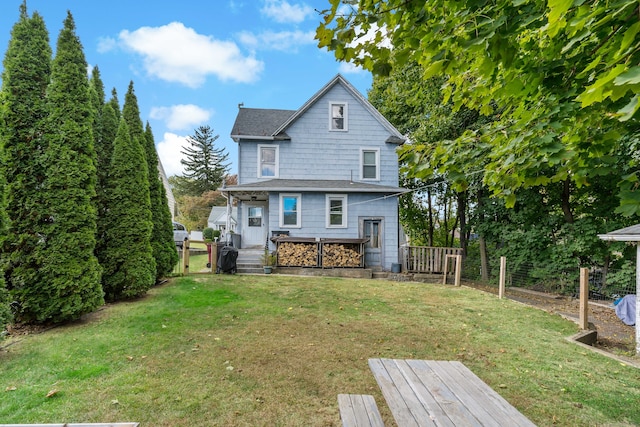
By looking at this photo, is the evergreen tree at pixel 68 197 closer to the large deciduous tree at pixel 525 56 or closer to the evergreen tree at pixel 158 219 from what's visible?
the evergreen tree at pixel 158 219

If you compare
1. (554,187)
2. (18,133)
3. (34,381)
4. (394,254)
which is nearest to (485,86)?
(34,381)

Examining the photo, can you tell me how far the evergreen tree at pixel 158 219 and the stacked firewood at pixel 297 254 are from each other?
13.3ft

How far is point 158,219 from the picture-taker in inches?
364

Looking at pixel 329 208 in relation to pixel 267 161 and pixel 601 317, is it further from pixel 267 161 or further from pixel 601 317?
pixel 601 317

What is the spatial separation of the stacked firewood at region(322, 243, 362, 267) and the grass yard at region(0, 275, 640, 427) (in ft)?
16.7

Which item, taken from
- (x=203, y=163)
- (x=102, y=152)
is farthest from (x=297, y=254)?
(x=203, y=163)

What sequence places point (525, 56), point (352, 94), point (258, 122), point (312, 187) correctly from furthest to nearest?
point (258, 122) < point (352, 94) < point (312, 187) < point (525, 56)

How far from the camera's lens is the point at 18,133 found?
5.05 m

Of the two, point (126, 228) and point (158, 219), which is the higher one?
point (158, 219)

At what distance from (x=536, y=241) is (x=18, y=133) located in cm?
1383

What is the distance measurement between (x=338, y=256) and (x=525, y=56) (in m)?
10.3

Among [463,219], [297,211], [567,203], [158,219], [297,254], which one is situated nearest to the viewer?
[158,219]

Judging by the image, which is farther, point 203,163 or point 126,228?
point 203,163

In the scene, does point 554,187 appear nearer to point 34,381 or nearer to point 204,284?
point 204,284
